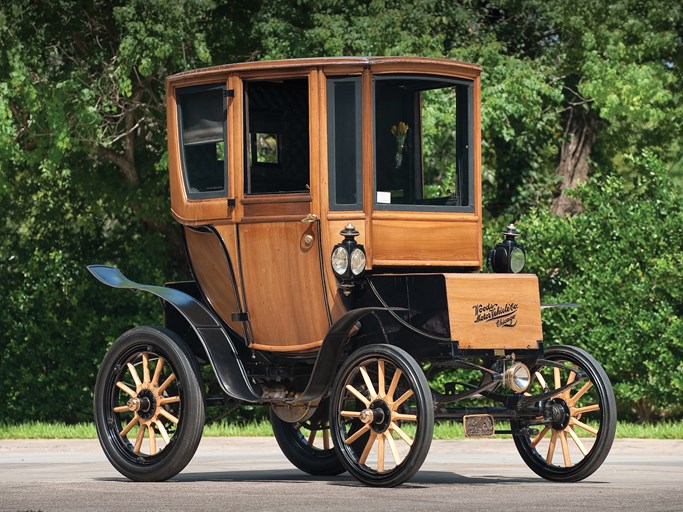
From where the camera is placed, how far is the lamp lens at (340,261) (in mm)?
10141

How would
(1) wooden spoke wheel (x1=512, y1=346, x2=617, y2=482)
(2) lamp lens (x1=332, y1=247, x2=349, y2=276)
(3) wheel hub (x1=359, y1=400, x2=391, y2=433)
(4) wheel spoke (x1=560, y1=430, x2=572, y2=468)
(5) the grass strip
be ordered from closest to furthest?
1. (3) wheel hub (x1=359, y1=400, x2=391, y2=433)
2. (2) lamp lens (x1=332, y1=247, x2=349, y2=276)
3. (1) wooden spoke wheel (x1=512, y1=346, x2=617, y2=482)
4. (4) wheel spoke (x1=560, y1=430, x2=572, y2=468)
5. (5) the grass strip

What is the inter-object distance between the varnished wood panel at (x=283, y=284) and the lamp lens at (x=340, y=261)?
9.2 inches

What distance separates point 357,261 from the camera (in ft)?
33.2

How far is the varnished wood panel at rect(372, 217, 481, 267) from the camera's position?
10.3 meters

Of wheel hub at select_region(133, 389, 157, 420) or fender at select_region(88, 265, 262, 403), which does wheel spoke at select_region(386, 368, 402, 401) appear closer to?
fender at select_region(88, 265, 262, 403)

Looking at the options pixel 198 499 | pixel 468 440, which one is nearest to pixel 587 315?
pixel 468 440

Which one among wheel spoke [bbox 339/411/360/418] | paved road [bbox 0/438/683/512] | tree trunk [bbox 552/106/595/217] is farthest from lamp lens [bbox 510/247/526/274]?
tree trunk [bbox 552/106/595/217]

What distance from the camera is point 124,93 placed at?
17281 mm

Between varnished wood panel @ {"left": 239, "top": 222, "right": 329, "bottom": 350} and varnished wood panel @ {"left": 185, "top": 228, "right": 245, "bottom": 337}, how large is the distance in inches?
6.9

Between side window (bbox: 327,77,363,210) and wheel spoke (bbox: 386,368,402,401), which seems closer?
wheel spoke (bbox: 386,368,402,401)

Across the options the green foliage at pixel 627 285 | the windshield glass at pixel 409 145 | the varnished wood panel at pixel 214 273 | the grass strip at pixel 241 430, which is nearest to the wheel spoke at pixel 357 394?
the windshield glass at pixel 409 145

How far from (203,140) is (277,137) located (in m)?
0.54

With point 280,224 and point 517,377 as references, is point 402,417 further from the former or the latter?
point 280,224

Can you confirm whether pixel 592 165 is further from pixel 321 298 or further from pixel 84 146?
pixel 321 298
